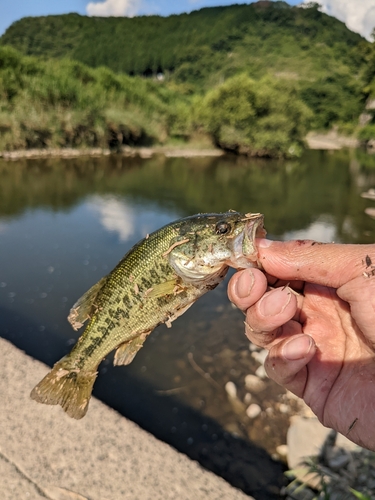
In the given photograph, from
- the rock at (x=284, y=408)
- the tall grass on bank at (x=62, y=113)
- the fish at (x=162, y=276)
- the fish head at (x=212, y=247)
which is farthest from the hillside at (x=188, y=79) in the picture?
the fish head at (x=212, y=247)

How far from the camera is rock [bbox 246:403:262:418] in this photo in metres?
5.64

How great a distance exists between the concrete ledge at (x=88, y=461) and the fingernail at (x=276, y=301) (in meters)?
2.20

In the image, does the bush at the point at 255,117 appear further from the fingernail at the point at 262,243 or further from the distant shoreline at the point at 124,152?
the fingernail at the point at 262,243

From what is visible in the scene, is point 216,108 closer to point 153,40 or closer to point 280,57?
point 280,57

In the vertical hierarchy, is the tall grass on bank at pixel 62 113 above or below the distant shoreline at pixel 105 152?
above

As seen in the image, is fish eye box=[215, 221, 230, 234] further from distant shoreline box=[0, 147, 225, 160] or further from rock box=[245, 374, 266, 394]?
distant shoreline box=[0, 147, 225, 160]

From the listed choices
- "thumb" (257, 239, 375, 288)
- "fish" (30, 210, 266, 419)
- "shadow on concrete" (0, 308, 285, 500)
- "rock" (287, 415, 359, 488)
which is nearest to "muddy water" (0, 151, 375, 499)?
"shadow on concrete" (0, 308, 285, 500)

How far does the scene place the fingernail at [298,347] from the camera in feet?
8.03

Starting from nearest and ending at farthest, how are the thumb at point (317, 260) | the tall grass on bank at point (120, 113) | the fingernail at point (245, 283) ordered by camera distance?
the thumb at point (317, 260), the fingernail at point (245, 283), the tall grass on bank at point (120, 113)

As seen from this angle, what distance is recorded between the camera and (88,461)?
147 inches

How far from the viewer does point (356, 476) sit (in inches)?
170

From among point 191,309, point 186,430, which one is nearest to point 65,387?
point 186,430

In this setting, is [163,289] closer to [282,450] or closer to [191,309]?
[282,450]

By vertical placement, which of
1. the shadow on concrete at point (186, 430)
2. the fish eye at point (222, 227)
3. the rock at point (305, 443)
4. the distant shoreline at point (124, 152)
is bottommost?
the shadow on concrete at point (186, 430)
